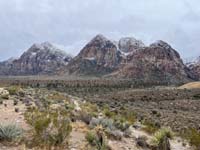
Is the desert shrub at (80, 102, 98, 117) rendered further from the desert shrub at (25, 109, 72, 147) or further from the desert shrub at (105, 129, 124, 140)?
the desert shrub at (25, 109, 72, 147)

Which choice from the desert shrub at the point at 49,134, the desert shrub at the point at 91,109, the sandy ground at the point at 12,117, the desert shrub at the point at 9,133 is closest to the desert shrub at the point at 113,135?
the desert shrub at the point at 49,134

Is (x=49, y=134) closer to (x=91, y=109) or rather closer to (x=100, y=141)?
(x=100, y=141)

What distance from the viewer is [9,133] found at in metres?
13.1

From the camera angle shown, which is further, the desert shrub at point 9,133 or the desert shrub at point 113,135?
the desert shrub at point 113,135

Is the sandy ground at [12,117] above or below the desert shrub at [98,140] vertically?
above

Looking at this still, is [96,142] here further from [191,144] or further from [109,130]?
[191,144]

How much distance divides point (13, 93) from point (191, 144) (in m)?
17.4

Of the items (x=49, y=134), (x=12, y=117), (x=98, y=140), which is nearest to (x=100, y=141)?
(x=98, y=140)

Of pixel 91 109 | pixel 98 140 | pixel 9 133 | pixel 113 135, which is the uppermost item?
pixel 9 133

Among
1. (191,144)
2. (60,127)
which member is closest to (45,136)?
(60,127)

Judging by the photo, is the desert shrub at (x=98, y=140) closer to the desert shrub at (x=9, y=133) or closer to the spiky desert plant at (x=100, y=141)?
the spiky desert plant at (x=100, y=141)

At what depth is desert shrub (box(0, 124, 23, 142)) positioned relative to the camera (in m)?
13.0

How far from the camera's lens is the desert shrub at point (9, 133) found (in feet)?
42.5

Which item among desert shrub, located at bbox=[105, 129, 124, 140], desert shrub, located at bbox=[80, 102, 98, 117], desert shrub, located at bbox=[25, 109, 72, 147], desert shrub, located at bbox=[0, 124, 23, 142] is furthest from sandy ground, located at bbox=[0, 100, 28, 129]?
desert shrub, located at bbox=[80, 102, 98, 117]
